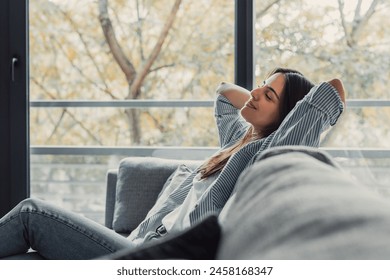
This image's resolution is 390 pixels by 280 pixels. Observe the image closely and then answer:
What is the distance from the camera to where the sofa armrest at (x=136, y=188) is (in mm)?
2443

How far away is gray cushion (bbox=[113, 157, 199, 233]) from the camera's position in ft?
8.02

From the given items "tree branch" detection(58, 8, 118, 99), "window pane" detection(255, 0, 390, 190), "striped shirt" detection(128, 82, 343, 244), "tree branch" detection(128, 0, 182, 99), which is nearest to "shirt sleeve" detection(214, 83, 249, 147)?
"striped shirt" detection(128, 82, 343, 244)

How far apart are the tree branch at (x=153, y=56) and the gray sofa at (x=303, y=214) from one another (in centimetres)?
Result: 238

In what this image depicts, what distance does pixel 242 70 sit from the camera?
301cm

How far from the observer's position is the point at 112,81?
3.22 metres

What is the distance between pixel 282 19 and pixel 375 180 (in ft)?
3.18

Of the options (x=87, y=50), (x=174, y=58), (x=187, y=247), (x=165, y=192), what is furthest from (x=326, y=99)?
(x=87, y=50)

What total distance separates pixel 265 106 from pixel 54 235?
2.67ft

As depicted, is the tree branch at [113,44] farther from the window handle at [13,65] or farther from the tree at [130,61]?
the window handle at [13,65]

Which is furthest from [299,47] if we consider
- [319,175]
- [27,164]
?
[319,175]

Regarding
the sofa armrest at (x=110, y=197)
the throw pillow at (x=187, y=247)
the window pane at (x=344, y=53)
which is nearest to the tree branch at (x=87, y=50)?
the sofa armrest at (x=110, y=197)

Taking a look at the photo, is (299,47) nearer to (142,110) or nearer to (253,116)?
(142,110)

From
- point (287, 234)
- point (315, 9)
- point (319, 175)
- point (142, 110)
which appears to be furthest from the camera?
point (142, 110)

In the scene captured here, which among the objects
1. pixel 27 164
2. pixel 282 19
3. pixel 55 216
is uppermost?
pixel 282 19
